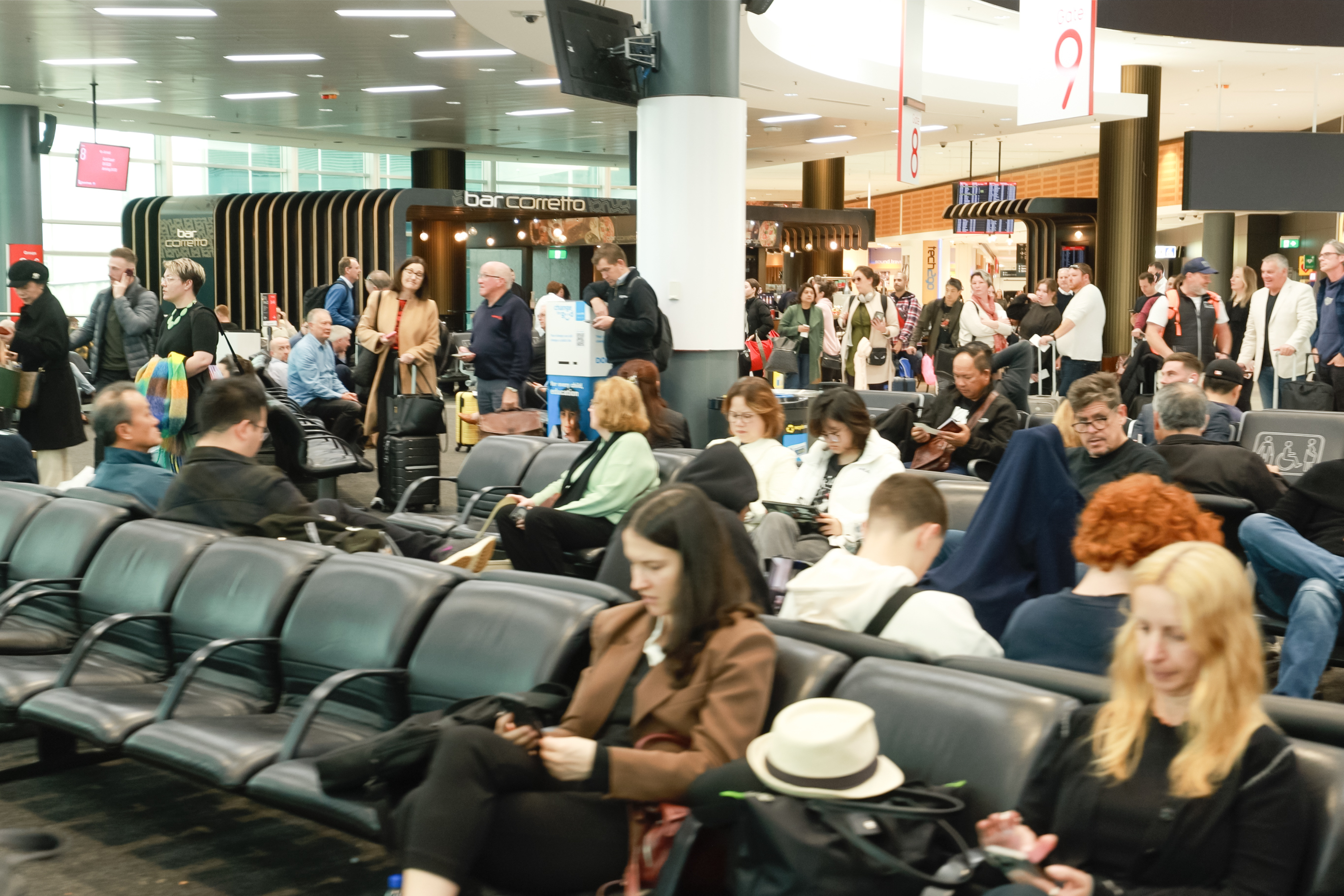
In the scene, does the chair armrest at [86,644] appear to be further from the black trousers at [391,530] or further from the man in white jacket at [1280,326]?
the man in white jacket at [1280,326]

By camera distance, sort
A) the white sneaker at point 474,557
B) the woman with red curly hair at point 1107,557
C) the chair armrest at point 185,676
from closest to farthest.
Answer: the woman with red curly hair at point 1107,557, the chair armrest at point 185,676, the white sneaker at point 474,557

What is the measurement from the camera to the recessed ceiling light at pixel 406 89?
16312 mm

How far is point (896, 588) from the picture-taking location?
2.79 meters

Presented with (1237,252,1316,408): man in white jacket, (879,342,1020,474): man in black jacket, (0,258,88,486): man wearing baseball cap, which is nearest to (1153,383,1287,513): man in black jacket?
(879,342,1020,474): man in black jacket

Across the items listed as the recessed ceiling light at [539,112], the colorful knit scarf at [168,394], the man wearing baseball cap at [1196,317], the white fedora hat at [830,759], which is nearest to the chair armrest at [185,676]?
the white fedora hat at [830,759]

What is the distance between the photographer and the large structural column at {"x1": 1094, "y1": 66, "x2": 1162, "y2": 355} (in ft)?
53.1

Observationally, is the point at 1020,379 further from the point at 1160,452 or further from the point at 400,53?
the point at 400,53

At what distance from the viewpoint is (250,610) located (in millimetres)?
3672

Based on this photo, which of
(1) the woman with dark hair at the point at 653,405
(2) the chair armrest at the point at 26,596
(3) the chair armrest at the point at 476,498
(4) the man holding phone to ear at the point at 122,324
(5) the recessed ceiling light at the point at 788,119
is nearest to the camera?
(2) the chair armrest at the point at 26,596

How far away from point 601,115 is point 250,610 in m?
15.9

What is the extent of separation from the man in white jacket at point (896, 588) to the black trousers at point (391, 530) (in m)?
2.46

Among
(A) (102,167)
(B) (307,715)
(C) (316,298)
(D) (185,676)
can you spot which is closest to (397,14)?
(C) (316,298)

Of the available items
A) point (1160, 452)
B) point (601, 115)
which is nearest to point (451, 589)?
point (1160, 452)

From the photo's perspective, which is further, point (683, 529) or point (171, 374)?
point (171, 374)
